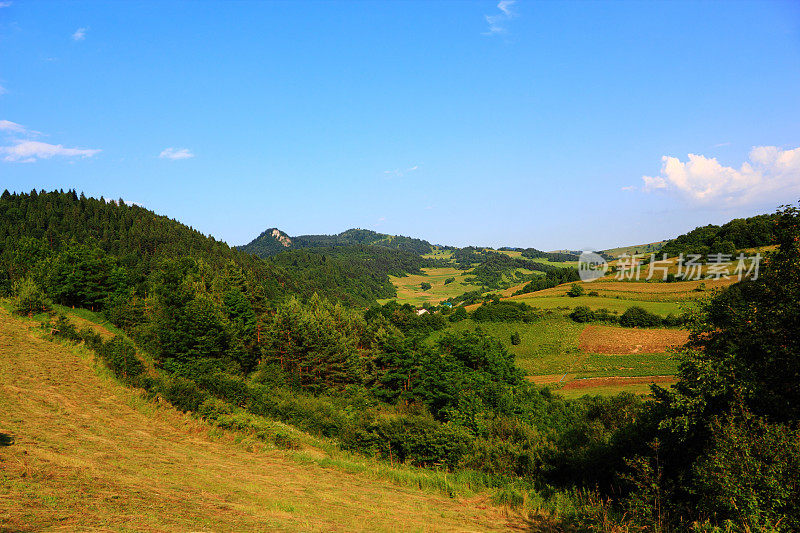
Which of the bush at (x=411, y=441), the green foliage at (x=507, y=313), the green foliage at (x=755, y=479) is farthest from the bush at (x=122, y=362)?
Answer: the green foliage at (x=507, y=313)

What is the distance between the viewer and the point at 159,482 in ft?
46.3

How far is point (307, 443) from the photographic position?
25.3 m

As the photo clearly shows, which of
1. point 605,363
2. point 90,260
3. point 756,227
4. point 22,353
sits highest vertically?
point 756,227

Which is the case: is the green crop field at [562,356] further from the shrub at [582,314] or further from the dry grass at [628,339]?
the dry grass at [628,339]

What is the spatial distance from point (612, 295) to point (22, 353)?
98.3m

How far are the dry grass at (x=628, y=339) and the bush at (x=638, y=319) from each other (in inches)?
76.6

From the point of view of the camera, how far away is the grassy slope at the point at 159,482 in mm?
10656

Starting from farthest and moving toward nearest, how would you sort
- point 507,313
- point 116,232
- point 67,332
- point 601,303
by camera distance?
point 116,232 < point 507,313 < point 601,303 < point 67,332

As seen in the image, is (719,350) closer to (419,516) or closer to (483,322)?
(419,516)

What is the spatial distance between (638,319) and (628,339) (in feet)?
26.1

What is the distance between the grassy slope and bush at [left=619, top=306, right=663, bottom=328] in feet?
232

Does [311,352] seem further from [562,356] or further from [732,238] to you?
[732,238]

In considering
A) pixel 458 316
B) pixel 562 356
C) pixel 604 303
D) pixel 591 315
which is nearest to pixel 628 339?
pixel 562 356

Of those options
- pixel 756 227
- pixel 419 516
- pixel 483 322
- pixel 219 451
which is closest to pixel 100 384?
pixel 219 451
